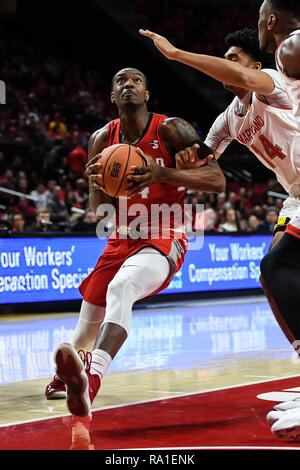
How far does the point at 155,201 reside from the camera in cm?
501

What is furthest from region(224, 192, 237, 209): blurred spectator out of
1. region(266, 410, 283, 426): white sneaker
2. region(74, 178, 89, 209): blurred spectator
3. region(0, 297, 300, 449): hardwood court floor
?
region(266, 410, 283, 426): white sneaker

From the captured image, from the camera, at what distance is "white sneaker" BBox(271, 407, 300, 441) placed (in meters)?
3.78

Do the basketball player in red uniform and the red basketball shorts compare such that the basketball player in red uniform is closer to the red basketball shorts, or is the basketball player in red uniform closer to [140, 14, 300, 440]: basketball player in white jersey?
the red basketball shorts

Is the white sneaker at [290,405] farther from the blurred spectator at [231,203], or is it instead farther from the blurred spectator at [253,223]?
the blurred spectator at [231,203]

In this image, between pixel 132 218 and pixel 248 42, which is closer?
pixel 132 218

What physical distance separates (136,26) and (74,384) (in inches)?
913

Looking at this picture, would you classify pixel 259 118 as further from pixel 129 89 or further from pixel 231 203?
pixel 231 203

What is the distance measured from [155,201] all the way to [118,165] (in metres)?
0.59

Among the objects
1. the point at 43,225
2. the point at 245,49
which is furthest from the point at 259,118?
the point at 43,225

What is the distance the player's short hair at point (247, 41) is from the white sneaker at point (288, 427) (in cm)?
252

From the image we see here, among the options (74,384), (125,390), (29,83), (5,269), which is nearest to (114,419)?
(74,384)

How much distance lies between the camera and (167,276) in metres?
4.82

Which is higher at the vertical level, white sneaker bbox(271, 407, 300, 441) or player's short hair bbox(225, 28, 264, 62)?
player's short hair bbox(225, 28, 264, 62)

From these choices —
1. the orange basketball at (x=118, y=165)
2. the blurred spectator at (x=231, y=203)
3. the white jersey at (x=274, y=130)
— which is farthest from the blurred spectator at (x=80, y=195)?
the orange basketball at (x=118, y=165)
